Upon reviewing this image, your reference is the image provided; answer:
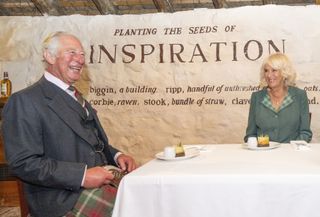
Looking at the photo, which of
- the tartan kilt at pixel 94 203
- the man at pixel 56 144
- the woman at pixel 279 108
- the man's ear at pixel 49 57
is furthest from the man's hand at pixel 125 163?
the woman at pixel 279 108

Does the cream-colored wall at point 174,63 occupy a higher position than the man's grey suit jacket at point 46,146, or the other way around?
the cream-colored wall at point 174,63

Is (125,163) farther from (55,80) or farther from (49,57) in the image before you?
(49,57)

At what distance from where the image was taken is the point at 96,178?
186cm

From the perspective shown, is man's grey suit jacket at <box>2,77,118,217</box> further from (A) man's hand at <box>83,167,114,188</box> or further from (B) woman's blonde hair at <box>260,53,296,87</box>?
Answer: (B) woman's blonde hair at <box>260,53,296,87</box>

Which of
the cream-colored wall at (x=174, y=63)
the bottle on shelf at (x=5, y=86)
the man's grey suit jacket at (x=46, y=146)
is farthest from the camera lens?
the bottle on shelf at (x=5, y=86)

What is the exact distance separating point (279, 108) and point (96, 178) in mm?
1682

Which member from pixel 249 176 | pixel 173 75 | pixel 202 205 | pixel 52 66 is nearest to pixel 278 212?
pixel 249 176

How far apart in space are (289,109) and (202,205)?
5.40 ft

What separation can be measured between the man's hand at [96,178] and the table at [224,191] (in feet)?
0.72

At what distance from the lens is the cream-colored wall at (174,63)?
3.98m

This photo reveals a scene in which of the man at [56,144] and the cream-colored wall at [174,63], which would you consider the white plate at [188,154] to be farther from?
the cream-colored wall at [174,63]

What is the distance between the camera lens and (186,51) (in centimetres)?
417

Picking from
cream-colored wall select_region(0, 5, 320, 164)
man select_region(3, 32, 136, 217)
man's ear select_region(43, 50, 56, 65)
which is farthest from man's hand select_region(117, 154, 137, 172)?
cream-colored wall select_region(0, 5, 320, 164)

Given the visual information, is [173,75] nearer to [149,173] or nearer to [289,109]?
[289,109]
